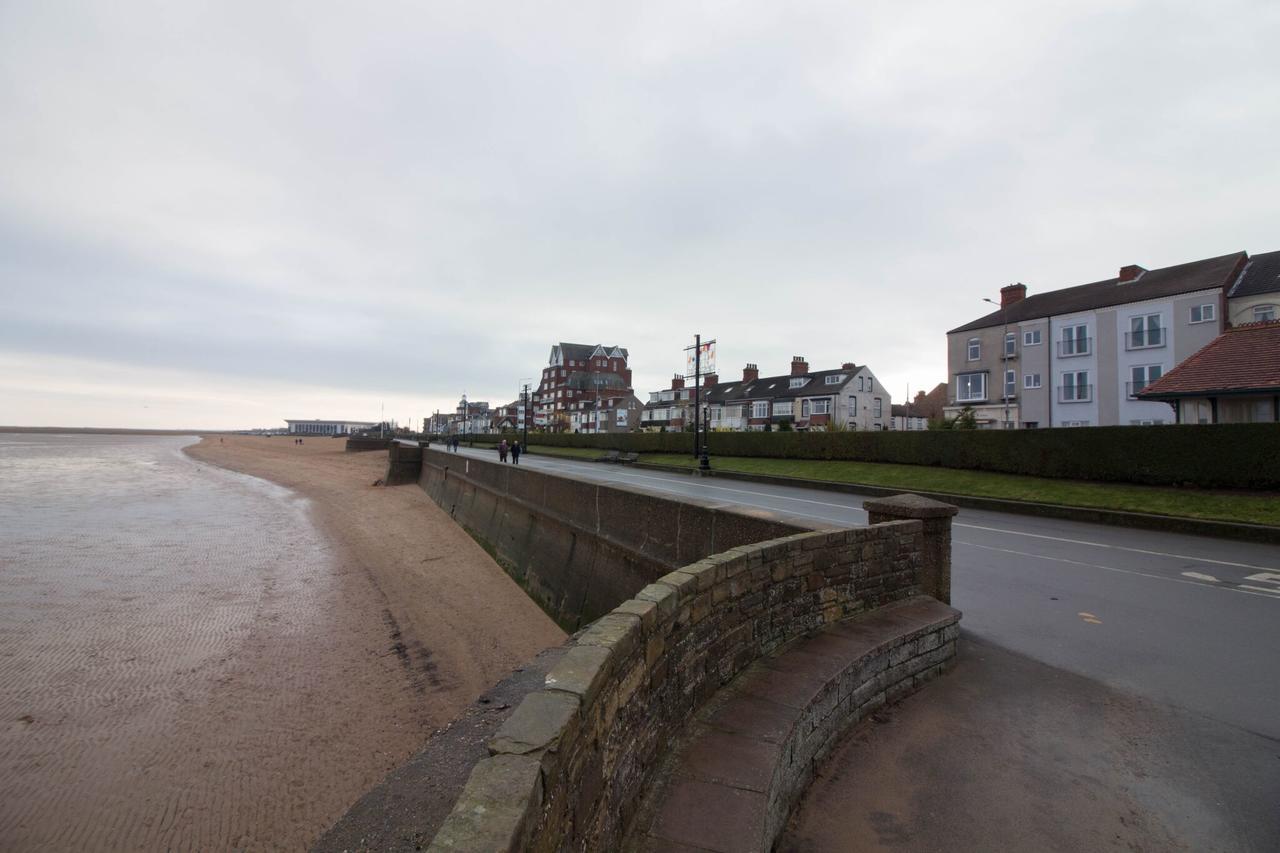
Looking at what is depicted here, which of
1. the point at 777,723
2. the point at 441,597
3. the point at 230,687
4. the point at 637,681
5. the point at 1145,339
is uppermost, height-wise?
the point at 1145,339

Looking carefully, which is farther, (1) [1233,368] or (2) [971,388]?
(2) [971,388]

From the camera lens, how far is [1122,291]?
3841 cm

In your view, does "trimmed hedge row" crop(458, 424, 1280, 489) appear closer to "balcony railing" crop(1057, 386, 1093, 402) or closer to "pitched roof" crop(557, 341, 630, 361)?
"balcony railing" crop(1057, 386, 1093, 402)

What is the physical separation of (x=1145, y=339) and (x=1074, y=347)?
13.1 feet

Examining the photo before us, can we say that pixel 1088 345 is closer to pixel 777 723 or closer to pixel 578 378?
pixel 777 723

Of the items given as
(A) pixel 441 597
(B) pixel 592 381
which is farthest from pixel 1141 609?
(B) pixel 592 381

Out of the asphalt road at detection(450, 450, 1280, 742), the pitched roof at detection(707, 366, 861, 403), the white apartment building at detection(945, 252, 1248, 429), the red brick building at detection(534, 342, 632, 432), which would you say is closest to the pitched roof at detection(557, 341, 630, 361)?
the red brick building at detection(534, 342, 632, 432)

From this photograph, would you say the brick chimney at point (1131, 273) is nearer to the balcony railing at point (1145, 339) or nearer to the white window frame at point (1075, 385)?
the balcony railing at point (1145, 339)

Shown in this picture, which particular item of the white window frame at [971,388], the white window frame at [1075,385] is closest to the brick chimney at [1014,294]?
the white window frame at [971,388]

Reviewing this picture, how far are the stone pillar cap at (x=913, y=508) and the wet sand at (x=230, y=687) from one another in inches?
246

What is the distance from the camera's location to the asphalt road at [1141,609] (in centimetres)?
541

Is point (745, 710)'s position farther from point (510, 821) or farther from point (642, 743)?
point (510, 821)

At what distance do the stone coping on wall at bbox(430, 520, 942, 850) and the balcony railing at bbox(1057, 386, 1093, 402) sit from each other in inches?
1686

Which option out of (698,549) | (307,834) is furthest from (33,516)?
(698,549)
